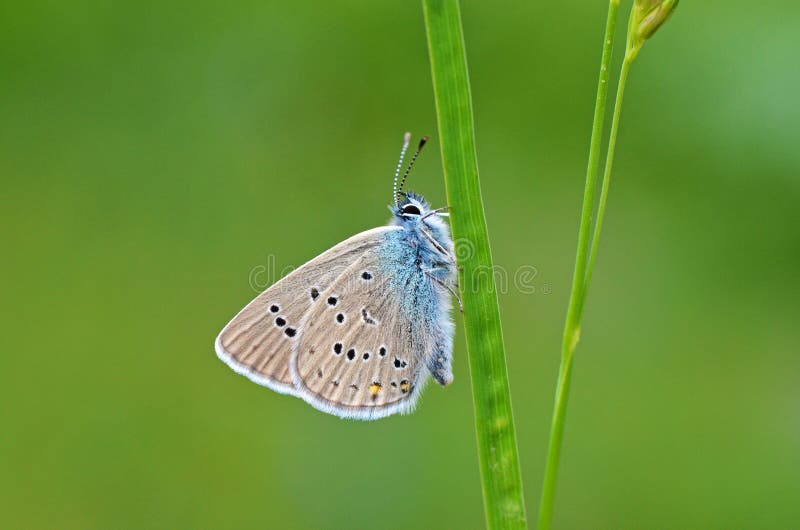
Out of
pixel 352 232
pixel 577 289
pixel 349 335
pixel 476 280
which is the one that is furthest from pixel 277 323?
pixel 577 289

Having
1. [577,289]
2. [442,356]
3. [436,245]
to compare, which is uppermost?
[436,245]

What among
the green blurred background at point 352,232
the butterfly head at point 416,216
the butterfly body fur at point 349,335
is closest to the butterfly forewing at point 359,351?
the butterfly body fur at point 349,335

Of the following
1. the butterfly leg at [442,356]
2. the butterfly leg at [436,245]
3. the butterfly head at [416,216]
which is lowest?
the butterfly leg at [442,356]

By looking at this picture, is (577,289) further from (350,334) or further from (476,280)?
(350,334)

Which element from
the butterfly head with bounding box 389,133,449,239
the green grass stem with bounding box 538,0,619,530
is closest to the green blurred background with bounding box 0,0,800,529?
the butterfly head with bounding box 389,133,449,239

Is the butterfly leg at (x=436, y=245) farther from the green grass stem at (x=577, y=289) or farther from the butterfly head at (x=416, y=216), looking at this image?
the green grass stem at (x=577, y=289)

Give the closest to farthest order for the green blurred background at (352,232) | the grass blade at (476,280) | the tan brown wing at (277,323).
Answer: the grass blade at (476,280)
the tan brown wing at (277,323)
the green blurred background at (352,232)

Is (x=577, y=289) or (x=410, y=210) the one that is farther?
(x=410, y=210)

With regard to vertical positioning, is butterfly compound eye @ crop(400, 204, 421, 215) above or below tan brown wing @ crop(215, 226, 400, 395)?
above

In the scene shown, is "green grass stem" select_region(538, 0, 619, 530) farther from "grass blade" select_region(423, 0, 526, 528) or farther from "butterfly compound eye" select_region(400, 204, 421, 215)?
"butterfly compound eye" select_region(400, 204, 421, 215)
